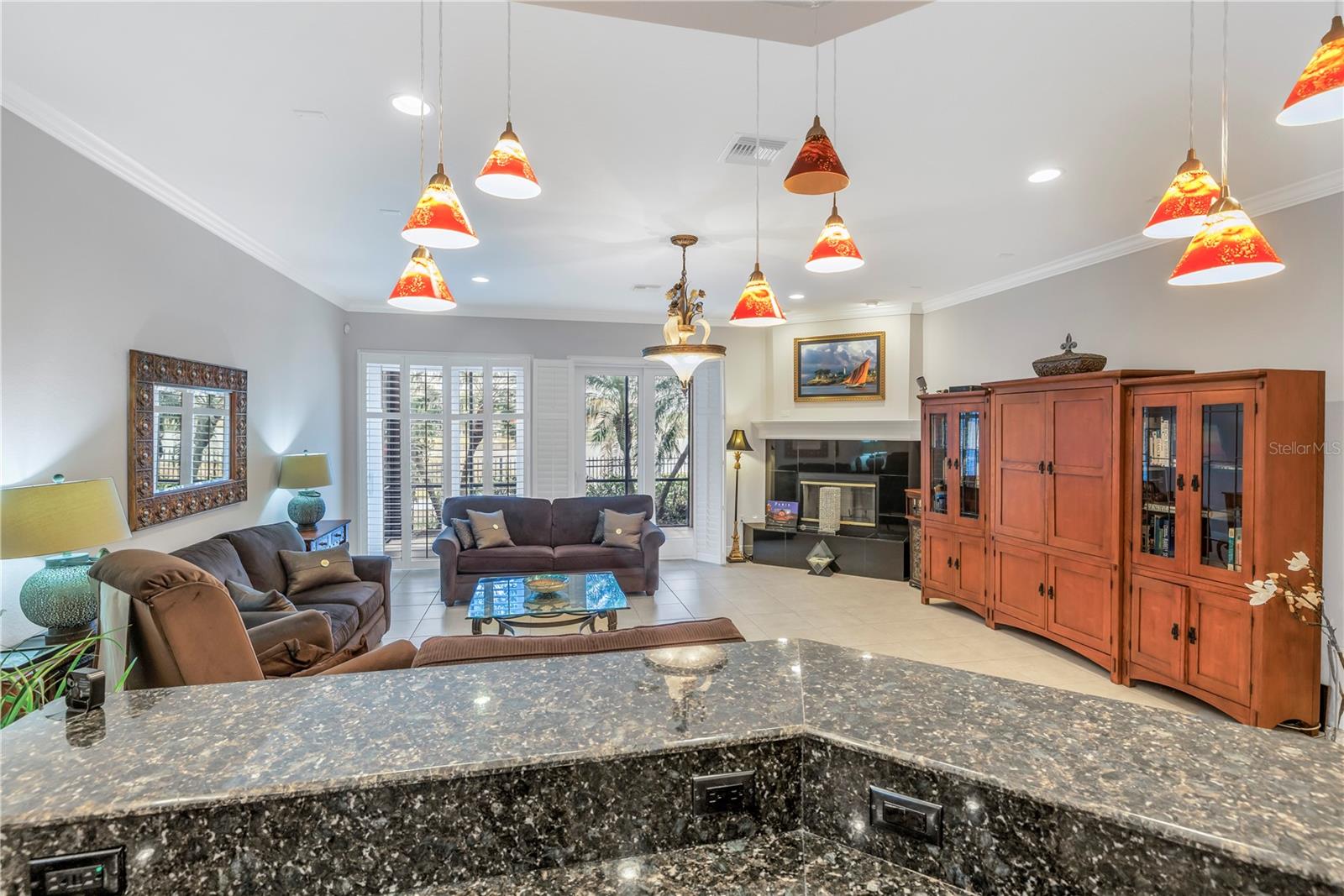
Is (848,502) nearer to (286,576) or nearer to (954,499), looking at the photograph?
(954,499)

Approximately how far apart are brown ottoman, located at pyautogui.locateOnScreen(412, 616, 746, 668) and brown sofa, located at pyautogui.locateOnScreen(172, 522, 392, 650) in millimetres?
1811

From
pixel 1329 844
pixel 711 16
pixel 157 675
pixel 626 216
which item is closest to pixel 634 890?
pixel 1329 844

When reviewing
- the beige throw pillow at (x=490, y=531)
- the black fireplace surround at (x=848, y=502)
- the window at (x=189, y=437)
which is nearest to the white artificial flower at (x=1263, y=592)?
the black fireplace surround at (x=848, y=502)

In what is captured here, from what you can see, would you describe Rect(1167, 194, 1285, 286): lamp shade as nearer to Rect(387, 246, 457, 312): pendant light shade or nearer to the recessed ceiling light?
Rect(387, 246, 457, 312): pendant light shade

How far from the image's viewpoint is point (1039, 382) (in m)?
4.44

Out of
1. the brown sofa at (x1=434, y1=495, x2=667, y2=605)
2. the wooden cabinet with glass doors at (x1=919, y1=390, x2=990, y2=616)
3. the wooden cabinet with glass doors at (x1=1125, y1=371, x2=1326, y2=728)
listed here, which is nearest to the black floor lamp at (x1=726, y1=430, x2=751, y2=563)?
the brown sofa at (x1=434, y1=495, x2=667, y2=605)

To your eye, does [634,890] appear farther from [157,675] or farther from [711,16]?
[157,675]

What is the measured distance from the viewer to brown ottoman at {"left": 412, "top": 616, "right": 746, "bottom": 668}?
1.95 meters

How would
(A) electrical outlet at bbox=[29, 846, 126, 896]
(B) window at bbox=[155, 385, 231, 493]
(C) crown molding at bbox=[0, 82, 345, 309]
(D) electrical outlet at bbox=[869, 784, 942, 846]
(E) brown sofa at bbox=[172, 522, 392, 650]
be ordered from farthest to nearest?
(E) brown sofa at bbox=[172, 522, 392, 650], (B) window at bbox=[155, 385, 231, 493], (C) crown molding at bbox=[0, 82, 345, 309], (D) electrical outlet at bbox=[869, 784, 942, 846], (A) electrical outlet at bbox=[29, 846, 126, 896]

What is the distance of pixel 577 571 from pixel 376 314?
134 inches

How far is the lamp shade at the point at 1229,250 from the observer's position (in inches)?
66.2

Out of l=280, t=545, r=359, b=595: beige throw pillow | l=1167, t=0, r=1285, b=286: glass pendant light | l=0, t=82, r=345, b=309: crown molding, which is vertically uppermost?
l=0, t=82, r=345, b=309: crown molding

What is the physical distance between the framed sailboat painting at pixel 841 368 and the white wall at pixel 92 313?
5.03m

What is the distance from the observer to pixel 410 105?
2488 millimetres
